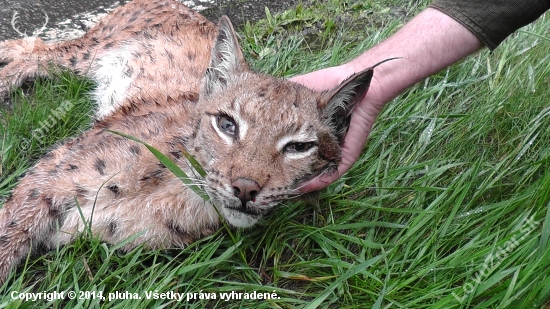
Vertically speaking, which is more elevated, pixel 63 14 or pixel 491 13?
pixel 491 13

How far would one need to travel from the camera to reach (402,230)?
357cm

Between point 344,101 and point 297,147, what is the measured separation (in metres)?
0.40

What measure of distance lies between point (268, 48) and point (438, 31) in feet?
8.20

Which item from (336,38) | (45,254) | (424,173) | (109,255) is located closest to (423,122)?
(424,173)

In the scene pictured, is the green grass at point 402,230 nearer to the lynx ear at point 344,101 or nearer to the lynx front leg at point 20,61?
the lynx front leg at point 20,61

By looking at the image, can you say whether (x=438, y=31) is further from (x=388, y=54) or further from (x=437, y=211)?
(x=437, y=211)

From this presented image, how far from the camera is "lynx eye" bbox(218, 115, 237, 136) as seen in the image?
3.24m

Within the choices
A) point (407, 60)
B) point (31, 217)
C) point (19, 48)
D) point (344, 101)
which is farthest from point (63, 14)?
point (407, 60)

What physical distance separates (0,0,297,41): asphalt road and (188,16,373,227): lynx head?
2.95 metres

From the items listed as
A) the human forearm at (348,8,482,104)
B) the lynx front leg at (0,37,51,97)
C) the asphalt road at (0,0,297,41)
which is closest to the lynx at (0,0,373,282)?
the human forearm at (348,8,482,104)

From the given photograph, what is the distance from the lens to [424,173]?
4.06 metres

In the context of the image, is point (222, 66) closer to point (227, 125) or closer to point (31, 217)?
point (227, 125)

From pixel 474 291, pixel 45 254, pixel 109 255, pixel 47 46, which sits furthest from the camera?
pixel 47 46

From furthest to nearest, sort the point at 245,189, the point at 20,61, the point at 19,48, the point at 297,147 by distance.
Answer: the point at 19,48
the point at 20,61
the point at 297,147
the point at 245,189
